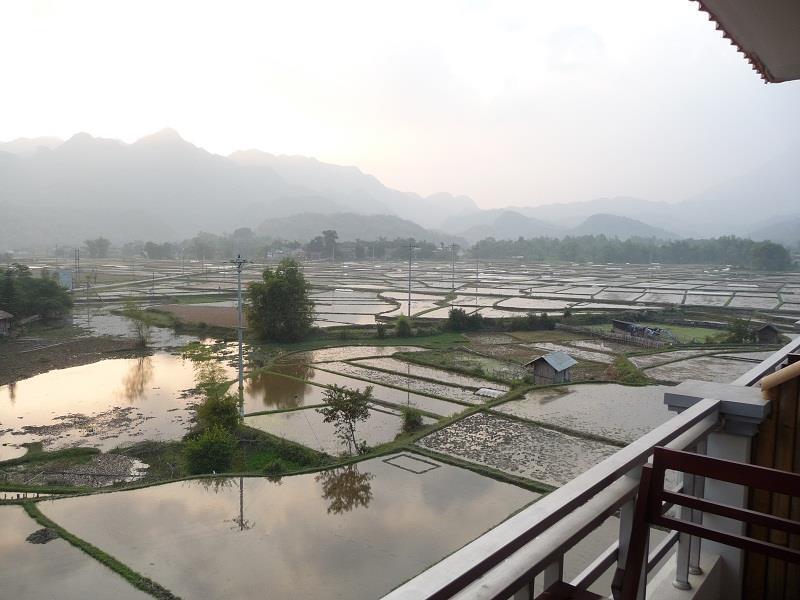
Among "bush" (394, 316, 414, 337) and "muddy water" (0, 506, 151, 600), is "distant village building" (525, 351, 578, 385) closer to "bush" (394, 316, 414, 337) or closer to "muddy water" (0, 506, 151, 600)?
"bush" (394, 316, 414, 337)

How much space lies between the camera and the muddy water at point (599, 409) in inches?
466

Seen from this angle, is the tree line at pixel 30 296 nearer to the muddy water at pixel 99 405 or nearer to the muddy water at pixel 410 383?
the muddy water at pixel 99 405

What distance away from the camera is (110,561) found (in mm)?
6762

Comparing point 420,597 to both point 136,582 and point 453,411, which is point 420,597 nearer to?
point 136,582

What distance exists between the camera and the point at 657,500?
4.94 feet

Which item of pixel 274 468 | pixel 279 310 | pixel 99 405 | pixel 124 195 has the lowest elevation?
pixel 99 405

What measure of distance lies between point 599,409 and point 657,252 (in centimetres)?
6665

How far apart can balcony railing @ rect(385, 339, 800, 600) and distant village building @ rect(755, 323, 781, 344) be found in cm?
2348

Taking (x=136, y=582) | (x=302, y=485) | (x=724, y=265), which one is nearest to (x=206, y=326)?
(x=302, y=485)

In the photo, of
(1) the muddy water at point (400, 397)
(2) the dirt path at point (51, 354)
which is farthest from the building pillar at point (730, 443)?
(2) the dirt path at point (51, 354)

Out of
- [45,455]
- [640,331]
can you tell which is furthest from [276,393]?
[640,331]

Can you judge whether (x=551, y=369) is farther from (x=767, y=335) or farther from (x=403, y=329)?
(x=767, y=335)

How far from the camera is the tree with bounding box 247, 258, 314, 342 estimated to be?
22547mm

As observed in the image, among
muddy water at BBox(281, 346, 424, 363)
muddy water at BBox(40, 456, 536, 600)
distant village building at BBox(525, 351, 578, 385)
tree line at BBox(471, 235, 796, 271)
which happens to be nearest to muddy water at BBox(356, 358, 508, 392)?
muddy water at BBox(281, 346, 424, 363)
